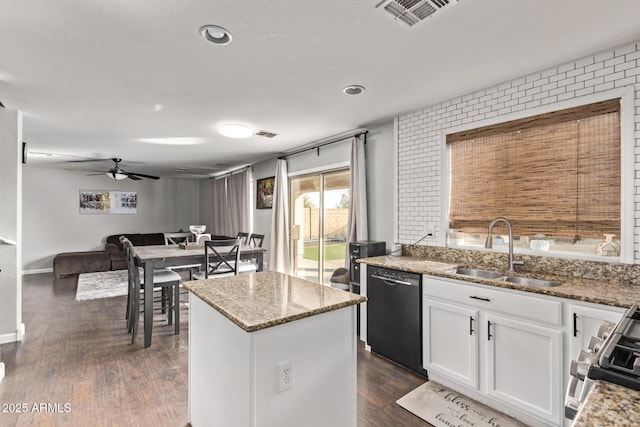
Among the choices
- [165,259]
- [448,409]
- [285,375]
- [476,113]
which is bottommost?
[448,409]

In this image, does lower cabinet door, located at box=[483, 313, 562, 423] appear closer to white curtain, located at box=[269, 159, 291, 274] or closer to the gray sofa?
white curtain, located at box=[269, 159, 291, 274]

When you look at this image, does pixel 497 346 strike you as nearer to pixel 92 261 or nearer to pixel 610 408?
pixel 610 408

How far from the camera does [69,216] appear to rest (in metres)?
7.44

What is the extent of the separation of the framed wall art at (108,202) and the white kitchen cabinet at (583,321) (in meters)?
9.03

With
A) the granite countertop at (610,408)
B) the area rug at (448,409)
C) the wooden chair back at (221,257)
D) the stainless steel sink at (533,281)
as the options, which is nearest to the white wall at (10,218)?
the wooden chair back at (221,257)

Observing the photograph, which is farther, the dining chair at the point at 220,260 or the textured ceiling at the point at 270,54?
the dining chair at the point at 220,260

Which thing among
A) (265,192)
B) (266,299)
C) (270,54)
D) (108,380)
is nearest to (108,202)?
(265,192)

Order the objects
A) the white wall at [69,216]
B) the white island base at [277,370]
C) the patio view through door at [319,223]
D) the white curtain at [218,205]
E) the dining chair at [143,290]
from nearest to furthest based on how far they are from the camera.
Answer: the white island base at [277,370] < the dining chair at [143,290] < the patio view through door at [319,223] < the white wall at [69,216] < the white curtain at [218,205]

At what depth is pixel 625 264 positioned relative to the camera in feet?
6.70

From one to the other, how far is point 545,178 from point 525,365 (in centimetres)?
138

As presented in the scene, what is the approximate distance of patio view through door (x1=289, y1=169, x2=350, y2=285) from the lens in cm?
450

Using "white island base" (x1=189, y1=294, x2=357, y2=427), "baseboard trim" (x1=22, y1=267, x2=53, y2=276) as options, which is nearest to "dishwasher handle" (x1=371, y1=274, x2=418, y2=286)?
"white island base" (x1=189, y1=294, x2=357, y2=427)

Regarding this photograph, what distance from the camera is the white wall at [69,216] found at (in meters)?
7.04

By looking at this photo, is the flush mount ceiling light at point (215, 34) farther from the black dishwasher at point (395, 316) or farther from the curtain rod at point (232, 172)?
the curtain rod at point (232, 172)
